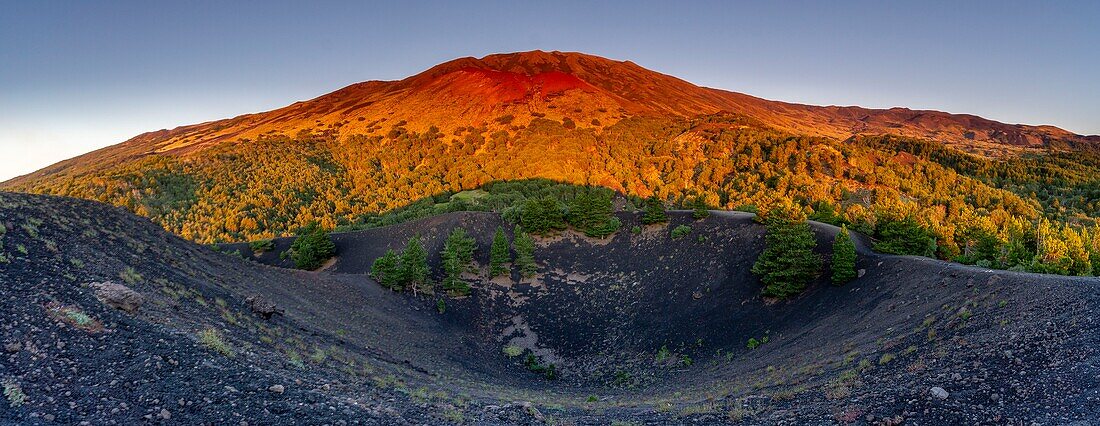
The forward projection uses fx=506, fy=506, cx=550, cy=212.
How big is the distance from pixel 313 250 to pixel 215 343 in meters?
42.7

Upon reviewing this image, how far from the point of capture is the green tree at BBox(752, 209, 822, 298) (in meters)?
29.1

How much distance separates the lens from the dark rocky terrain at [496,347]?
921 cm

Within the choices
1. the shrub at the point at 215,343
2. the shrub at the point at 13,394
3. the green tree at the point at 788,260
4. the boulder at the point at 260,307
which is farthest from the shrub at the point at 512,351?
the shrub at the point at 13,394

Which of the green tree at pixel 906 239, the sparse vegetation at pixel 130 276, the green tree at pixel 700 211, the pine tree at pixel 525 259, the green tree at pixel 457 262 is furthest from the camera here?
the green tree at pixel 700 211

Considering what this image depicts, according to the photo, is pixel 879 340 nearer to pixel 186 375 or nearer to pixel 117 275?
pixel 186 375

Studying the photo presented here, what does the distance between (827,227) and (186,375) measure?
37.3 metres

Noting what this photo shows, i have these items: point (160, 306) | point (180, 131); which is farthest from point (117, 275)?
point (180, 131)

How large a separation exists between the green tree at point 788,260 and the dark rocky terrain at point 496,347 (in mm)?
1159

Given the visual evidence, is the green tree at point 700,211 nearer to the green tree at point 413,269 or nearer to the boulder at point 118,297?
the green tree at point 413,269

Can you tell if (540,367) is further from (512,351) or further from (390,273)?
(390,273)

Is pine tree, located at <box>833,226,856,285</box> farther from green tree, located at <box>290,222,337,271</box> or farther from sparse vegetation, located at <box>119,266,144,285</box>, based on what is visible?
Result: green tree, located at <box>290,222,337,271</box>

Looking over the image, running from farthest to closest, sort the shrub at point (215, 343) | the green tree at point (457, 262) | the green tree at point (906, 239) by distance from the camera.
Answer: the green tree at point (457, 262) → the green tree at point (906, 239) → the shrub at point (215, 343)

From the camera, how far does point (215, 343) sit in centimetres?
1129

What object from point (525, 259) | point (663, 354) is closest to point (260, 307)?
point (663, 354)
